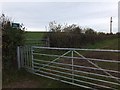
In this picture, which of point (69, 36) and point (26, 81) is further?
point (69, 36)

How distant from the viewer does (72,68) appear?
32.4 ft

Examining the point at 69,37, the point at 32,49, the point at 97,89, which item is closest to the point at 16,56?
the point at 32,49

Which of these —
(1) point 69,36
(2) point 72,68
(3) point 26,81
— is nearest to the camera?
(2) point 72,68

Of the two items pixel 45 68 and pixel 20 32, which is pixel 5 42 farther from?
pixel 45 68

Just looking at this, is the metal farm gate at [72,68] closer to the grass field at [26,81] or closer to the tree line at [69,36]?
the grass field at [26,81]

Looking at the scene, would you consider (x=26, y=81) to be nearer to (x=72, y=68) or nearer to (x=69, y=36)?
(x=72, y=68)

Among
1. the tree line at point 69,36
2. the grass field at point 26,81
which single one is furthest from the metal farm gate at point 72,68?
the tree line at point 69,36

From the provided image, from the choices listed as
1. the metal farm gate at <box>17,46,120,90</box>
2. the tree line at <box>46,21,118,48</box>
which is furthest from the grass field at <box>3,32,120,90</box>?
the tree line at <box>46,21,118,48</box>

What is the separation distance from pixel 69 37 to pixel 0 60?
13.6 metres

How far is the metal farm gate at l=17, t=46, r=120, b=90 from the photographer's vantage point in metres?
8.62

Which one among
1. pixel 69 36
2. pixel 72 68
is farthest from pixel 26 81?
pixel 69 36

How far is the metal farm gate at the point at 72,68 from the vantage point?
28.3ft

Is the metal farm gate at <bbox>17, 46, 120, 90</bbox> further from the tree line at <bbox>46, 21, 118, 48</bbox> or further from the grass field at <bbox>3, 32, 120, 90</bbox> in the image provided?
the tree line at <bbox>46, 21, 118, 48</bbox>

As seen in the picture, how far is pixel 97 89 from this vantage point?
28.7 ft
